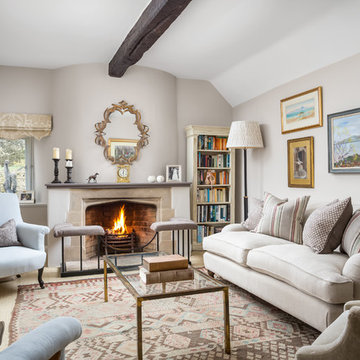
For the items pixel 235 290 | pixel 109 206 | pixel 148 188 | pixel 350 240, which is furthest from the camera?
pixel 109 206

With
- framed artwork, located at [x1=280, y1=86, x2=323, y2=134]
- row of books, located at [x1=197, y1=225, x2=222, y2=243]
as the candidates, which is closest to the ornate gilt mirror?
row of books, located at [x1=197, y1=225, x2=222, y2=243]

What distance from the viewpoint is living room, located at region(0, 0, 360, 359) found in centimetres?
267

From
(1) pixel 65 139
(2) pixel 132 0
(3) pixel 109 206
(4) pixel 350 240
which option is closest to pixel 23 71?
(1) pixel 65 139

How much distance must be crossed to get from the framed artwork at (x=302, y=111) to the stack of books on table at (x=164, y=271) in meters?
2.39

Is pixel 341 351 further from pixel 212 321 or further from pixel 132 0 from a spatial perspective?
pixel 132 0

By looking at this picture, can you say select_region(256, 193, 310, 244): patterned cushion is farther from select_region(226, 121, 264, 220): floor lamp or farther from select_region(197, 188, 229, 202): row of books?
select_region(197, 188, 229, 202): row of books

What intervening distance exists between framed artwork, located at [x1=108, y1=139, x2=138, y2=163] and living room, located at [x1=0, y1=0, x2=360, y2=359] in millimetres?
108

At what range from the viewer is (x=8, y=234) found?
368 centimetres

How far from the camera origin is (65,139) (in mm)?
5031

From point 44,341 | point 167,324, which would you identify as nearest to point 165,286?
point 167,324

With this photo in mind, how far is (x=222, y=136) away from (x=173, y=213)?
1.40m

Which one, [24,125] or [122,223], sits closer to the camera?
[24,125]

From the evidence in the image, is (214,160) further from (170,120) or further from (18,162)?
(18,162)

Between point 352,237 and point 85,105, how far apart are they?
3.72 m
